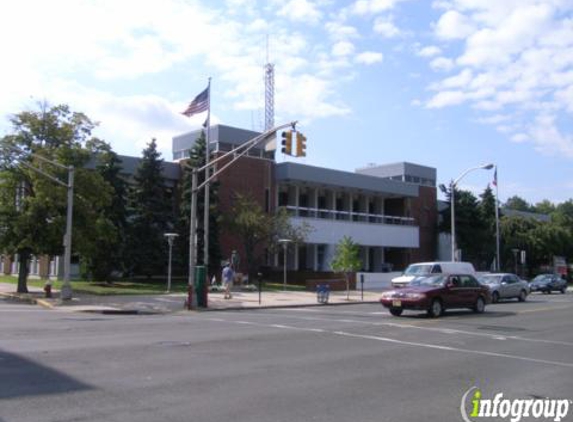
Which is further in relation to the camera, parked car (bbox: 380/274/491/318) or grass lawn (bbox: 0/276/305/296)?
→ grass lawn (bbox: 0/276/305/296)

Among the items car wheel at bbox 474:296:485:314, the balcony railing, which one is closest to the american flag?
car wheel at bbox 474:296:485:314

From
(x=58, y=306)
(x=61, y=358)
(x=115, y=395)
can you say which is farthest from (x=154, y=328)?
(x=58, y=306)

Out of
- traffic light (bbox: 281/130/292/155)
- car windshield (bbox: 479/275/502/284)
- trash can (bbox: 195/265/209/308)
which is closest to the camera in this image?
traffic light (bbox: 281/130/292/155)

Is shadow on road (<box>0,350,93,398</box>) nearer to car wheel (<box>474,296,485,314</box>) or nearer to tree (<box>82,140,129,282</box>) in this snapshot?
car wheel (<box>474,296,485,314</box>)

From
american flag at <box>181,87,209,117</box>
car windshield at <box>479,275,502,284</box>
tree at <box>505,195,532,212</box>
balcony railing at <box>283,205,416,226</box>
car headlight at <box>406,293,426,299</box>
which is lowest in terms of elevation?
car headlight at <box>406,293,426,299</box>

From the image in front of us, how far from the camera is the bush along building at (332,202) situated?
51334 mm

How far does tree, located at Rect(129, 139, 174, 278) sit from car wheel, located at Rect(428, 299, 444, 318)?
83.5 feet

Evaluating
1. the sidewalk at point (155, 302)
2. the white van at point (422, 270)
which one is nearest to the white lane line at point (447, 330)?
the sidewalk at point (155, 302)

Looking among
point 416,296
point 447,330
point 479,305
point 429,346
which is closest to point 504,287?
point 479,305

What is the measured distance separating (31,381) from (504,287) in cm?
2944

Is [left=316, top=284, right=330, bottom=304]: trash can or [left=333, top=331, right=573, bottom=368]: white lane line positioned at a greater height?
[left=316, top=284, right=330, bottom=304]: trash can

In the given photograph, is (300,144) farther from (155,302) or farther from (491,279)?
(491,279)

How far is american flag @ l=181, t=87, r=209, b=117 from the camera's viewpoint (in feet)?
106

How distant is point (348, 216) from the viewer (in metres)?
59.9
